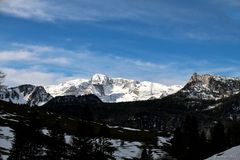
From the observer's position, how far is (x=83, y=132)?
8650cm

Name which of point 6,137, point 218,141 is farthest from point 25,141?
point 218,141

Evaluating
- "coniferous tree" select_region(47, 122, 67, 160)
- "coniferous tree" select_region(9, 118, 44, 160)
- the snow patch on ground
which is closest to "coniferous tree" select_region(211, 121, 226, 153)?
the snow patch on ground

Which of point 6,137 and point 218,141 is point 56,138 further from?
point 218,141

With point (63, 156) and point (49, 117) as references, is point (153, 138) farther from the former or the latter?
point (63, 156)

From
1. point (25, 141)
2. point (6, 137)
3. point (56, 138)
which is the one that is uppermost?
point (6, 137)

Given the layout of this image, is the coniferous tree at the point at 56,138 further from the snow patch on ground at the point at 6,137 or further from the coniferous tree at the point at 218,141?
the coniferous tree at the point at 218,141

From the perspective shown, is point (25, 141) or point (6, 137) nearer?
point (25, 141)

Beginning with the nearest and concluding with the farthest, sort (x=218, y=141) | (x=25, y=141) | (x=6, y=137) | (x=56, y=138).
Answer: (x=25, y=141) < (x=56, y=138) < (x=6, y=137) < (x=218, y=141)

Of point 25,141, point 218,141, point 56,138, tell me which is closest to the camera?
point 25,141

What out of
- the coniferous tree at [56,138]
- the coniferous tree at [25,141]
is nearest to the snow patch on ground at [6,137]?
the coniferous tree at [56,138]

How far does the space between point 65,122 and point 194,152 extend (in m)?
77.1

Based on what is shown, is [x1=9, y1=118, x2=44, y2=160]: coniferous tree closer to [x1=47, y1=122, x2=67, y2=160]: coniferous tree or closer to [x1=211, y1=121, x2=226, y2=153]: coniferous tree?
[x1=47, y1=122, x2=67, y2=160]: coniferous tree

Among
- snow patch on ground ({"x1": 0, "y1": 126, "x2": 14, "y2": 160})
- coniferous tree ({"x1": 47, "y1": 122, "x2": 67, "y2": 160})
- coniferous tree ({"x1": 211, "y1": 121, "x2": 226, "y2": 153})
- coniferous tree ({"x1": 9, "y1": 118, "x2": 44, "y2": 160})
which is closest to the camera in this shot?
coniferous tree ({"x1": 9, "y1": 118, "x2": 44, "y2": 160})

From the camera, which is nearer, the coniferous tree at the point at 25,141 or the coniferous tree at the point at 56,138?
the coniferous tree at the point at 25,141
